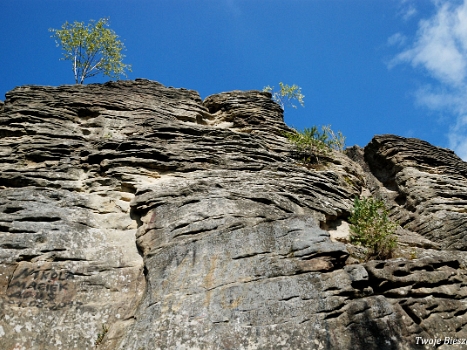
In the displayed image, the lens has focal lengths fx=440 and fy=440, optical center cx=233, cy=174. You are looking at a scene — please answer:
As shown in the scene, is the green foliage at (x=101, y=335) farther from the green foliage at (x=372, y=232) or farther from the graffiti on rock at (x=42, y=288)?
the green foliage at (x=372, y=232)

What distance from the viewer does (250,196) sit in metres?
12.4

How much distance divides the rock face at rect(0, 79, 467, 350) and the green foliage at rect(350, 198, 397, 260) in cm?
51

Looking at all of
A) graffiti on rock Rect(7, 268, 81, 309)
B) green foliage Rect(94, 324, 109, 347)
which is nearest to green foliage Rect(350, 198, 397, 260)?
green foliage Rect(94, 324, 109, 347)

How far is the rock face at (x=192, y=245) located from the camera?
28.8 feet

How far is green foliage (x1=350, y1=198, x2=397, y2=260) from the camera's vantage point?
38.0 feet

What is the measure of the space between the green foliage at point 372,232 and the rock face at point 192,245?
51cm

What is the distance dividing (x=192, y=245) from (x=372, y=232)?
5032 millimetres

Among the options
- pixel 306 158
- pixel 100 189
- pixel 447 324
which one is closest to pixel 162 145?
pixel 100 189

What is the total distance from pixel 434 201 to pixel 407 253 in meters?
5.73

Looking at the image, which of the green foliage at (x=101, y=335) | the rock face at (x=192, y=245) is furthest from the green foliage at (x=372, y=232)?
the green foliage at (x=101, y=335)

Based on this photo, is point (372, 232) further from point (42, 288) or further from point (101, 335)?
point (42, 288)

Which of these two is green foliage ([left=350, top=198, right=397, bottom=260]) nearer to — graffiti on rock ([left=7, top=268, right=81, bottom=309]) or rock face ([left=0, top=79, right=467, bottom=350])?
rock face ([left=0, top=79, right=467, bottom=350])

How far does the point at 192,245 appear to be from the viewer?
1053 cm

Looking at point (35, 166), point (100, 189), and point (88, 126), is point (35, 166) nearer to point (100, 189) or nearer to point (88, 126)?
point (100, 189)
